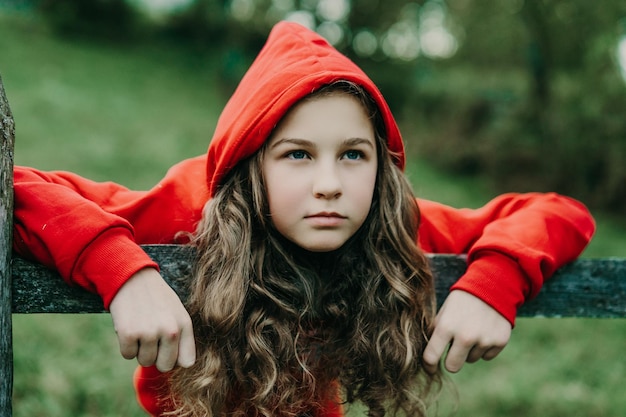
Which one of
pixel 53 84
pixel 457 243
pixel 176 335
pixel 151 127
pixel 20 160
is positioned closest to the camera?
pixel 176 335

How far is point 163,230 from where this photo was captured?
1828 mm

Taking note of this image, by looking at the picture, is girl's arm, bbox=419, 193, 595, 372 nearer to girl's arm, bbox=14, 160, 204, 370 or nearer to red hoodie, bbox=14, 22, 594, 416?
red hoodie, bbox=14, 22, 594, 416

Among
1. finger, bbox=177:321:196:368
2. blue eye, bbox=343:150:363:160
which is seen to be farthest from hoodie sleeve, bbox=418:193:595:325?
finger, bbox=177:321:196:368

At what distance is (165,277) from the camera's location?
156 centimetres

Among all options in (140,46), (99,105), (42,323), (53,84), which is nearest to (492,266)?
(42,323)

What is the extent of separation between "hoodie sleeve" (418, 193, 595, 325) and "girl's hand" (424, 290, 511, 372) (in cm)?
3

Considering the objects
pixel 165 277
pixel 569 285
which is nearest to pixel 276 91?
pixel 165 277

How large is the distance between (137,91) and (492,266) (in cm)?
1438

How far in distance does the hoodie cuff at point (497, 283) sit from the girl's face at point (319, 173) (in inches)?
13.0

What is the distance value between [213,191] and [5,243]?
22.3 inches

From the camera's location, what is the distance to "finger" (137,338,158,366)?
1.33 meters

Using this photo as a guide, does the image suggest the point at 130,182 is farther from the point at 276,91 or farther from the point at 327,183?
the point at 327,183

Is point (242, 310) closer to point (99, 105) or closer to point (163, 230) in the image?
point (163, 230)

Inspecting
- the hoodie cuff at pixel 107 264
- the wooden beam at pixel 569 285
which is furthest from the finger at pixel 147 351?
the wooden beam at pixel 569 285
